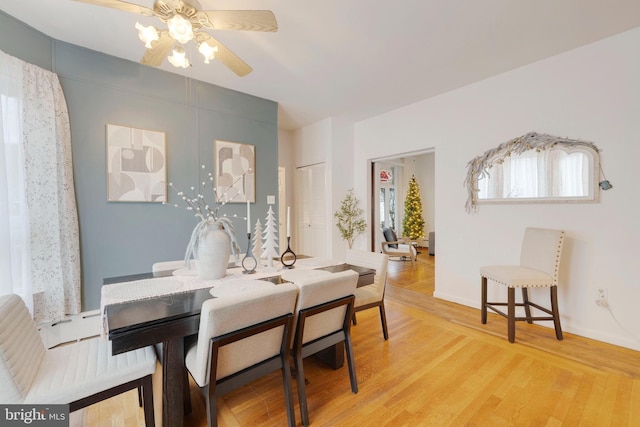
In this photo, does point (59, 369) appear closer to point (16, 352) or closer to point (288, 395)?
point (16, 352)

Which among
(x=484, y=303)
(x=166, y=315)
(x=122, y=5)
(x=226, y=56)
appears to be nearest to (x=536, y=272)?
(x=484, y=303)

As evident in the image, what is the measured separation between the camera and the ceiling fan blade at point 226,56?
183 centimetres

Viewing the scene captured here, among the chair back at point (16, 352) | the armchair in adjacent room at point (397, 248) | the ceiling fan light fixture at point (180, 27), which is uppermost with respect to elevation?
the ceiling fan light fixture at point (180, 27)

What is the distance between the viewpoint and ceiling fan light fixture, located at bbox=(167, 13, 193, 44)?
1.64m

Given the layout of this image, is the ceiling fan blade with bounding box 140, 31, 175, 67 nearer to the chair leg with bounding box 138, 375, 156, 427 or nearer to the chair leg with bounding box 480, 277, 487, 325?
the chair leg with bounding box 138, 375, 156, 427

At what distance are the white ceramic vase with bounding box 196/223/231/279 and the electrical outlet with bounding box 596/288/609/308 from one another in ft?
10.8

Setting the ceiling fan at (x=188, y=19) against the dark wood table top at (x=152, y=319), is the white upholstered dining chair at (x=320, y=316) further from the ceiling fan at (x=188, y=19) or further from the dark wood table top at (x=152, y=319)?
the ceiling fan at (x=188, y=19)

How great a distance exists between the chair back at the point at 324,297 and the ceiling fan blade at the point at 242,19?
5.18 feet

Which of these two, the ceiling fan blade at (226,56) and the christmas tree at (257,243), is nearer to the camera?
the ceiling fan blade at (226,56)

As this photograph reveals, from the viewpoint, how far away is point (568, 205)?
2.60 m

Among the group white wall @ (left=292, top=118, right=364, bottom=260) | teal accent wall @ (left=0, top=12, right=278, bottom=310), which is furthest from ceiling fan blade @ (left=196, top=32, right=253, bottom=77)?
white wall @ (left=292, top=118, right=364, bottom=260)

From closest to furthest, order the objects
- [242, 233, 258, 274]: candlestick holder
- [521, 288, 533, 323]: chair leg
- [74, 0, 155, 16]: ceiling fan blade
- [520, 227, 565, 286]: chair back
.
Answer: [74, 0, 155, 16]: ceiling fan blade
[242, 233, 258, 274]: candlestick holder
[520, 227, 565, 286]: chair back
[521, 288, 533, 323]: chair leg

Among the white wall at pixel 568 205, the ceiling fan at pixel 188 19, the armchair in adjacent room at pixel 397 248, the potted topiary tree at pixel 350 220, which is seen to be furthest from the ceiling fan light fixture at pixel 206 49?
the armchair in adjacent room at pixel 397 248

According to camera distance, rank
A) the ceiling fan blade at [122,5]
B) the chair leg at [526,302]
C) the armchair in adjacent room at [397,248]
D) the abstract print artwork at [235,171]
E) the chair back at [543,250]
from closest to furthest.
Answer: the ceiling fan blade at [122,5] → the chair back at [543,250] → the chair leg at [526,302] → the abstract print artwork at [235,171] → the armchair in adjacent room at [397,248]
